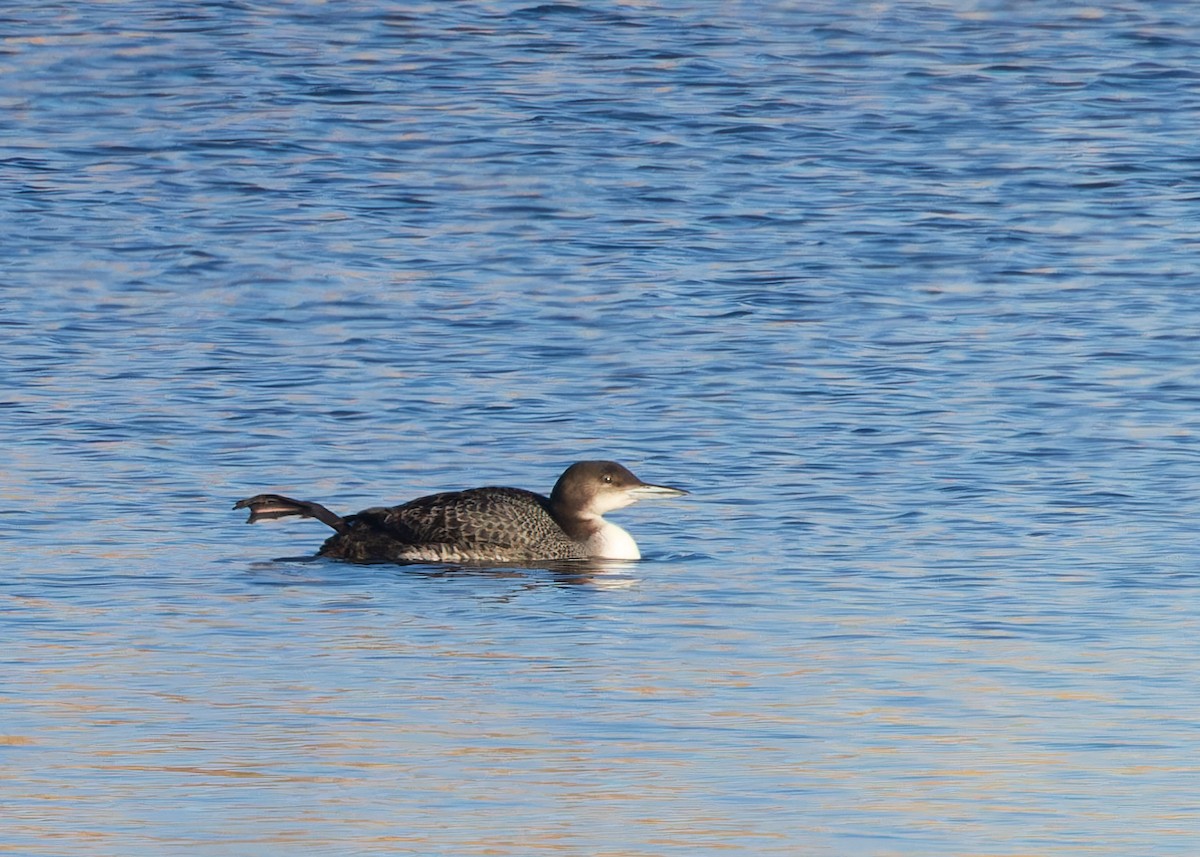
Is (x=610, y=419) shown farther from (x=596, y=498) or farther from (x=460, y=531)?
(x=460, y=531)

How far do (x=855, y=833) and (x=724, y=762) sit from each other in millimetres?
795

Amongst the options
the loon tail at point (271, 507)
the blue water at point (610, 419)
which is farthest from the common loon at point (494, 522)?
the blue water at point (610, 419)

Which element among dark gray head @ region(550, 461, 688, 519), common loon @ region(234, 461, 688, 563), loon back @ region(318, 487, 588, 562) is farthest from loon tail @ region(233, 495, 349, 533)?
dark gray head @ region(550, 461, 688, 519)

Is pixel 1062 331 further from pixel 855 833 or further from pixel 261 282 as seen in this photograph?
pixel 855 833

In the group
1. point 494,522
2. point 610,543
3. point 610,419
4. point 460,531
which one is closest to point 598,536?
point 610,543

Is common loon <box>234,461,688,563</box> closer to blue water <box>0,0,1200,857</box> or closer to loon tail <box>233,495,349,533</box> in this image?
loon tail <box>233,495,349,533</box>

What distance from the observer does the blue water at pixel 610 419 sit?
→ 7.31m

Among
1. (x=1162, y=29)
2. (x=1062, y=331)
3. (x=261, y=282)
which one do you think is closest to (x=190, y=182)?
(x=261, y=282)

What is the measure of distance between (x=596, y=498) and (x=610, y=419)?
1.21 m

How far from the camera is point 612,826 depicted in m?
6.78

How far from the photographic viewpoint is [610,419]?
13.1 m

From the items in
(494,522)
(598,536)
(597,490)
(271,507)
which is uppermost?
(271,507)

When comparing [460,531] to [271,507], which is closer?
[271,507]

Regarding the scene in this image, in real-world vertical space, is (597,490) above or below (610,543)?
above
